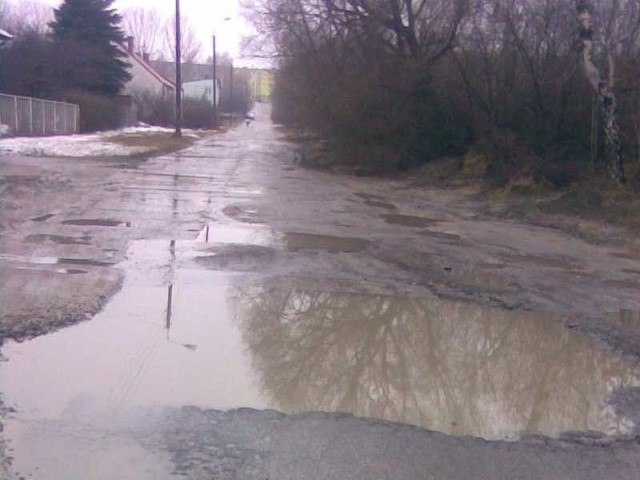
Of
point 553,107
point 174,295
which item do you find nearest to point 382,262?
point 174,295

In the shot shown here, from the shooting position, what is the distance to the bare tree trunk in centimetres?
2067

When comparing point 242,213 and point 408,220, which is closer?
point 242,213

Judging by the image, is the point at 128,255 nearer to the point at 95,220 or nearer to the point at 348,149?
the point at 95,220

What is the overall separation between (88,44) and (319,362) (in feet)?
179

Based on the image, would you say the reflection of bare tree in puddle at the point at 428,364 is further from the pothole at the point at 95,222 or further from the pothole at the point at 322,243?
the pothole at the point at 95,222

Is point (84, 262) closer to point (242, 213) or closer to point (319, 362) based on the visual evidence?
point (319, 362)

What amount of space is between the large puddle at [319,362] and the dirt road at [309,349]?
0.08 feet

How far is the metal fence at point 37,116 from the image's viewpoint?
3994 centimetres

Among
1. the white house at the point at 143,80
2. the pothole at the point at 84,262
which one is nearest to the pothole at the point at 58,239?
the pothole at the point at 84,262

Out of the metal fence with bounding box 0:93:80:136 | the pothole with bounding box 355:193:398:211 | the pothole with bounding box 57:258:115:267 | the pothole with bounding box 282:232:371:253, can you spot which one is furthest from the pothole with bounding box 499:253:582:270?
the metal fence with bounding box 0:93:80:136

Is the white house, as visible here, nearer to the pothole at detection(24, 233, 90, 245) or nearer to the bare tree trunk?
the bare tree trunk

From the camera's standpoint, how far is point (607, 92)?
20766mm

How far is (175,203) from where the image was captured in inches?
725

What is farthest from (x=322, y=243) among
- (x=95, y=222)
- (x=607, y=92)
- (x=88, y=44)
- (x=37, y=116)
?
(x=88, y=44)
